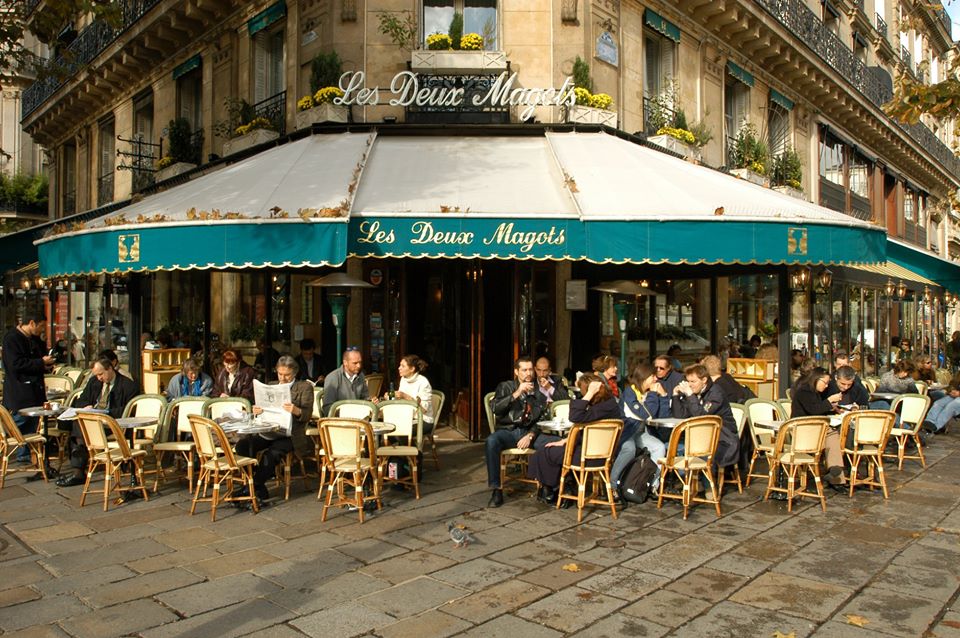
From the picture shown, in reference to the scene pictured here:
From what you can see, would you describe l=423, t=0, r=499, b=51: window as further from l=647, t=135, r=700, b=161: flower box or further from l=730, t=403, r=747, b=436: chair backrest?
l=730, t=403, r=747, b=436: chair backrest

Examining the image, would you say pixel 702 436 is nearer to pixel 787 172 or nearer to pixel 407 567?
pixel 407 567

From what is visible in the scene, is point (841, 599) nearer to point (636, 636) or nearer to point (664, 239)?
point (636, 636)

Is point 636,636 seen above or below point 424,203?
below

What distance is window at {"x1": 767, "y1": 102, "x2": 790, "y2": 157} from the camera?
16.4 m

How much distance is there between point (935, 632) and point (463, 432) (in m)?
7.47

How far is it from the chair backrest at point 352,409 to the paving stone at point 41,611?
3.36 meters

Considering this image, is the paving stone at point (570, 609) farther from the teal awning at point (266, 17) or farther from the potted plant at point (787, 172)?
the potted plant at point (787, 172)

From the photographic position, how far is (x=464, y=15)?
11.3 meters

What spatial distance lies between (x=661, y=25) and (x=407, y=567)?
10567mm

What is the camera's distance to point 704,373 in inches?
300

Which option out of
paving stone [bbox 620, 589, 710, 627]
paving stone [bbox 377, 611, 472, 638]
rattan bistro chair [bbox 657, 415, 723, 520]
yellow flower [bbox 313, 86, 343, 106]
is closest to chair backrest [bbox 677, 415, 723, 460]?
rattan bistro chair [bbox 657, 415, 723, 520]

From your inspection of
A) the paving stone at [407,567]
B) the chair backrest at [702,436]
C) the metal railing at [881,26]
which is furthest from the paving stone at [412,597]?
the metal railing at [881,26]

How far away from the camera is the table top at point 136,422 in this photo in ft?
24.3

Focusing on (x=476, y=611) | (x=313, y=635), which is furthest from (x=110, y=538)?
(x=476, y=611)
